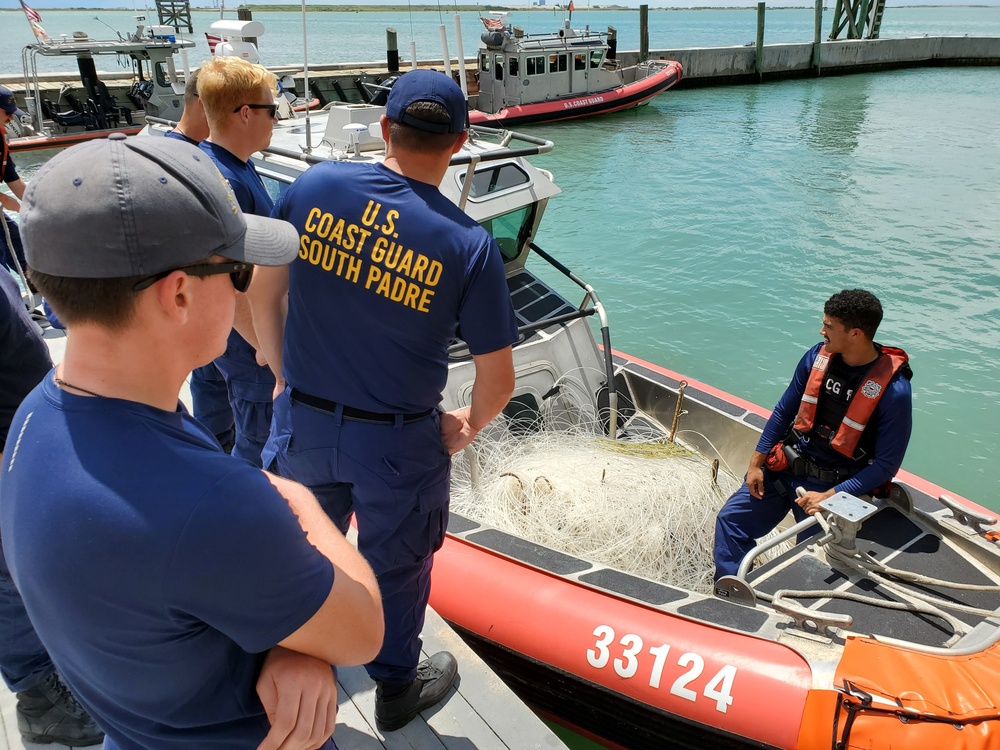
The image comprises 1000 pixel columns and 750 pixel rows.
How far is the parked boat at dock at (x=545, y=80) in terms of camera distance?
792 inches

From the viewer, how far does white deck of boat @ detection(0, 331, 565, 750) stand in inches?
83.3

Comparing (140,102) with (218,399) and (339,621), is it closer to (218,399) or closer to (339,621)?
(218,399)

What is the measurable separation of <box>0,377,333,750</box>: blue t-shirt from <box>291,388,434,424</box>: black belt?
39.7 inches

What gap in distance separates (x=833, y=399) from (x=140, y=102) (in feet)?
61.8

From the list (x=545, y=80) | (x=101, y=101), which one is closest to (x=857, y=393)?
(x=101, y=101)

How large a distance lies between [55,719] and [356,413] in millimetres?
1191

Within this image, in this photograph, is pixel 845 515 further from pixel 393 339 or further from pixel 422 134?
pixel 422 134

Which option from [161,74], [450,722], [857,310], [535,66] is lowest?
[450,722]

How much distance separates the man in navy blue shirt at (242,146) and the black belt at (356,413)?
560 millimetres

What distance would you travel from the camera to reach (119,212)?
0.85 meters

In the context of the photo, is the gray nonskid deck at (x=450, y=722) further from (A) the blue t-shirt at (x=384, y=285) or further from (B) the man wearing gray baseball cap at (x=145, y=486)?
(B) the man wearing gray baseball cap at (x=145, y=486)

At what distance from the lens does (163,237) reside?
88 centimetres

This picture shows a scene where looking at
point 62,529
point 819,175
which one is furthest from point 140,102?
point 62,529

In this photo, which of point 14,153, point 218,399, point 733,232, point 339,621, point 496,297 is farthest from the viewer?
point 14,153
